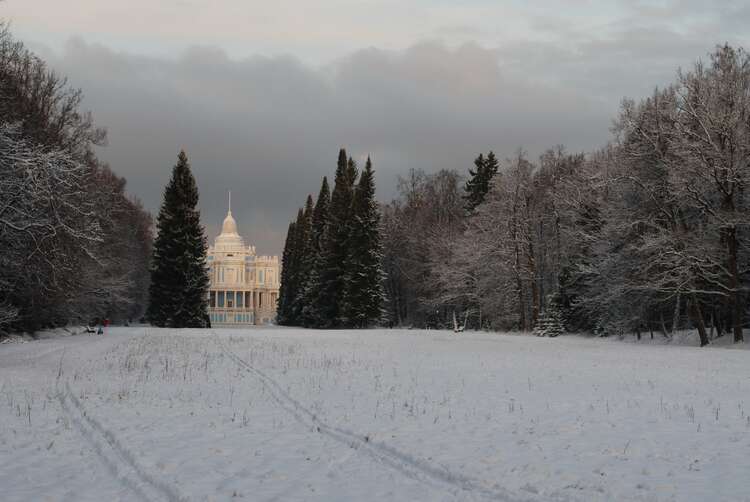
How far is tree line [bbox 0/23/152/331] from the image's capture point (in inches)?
759

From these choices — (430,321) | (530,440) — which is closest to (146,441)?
(530,440)

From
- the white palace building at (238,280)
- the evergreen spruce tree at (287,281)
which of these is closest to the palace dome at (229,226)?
the white palace building at (238,280)

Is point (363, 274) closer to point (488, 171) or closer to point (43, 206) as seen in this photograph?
point (488, 171)

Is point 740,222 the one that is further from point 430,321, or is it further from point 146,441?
point 430,321

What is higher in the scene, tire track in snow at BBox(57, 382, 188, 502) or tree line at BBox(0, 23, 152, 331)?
tree line at BBox(0, 23, 152, 331)

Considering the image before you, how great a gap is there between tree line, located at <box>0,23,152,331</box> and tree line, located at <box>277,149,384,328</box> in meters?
18.3

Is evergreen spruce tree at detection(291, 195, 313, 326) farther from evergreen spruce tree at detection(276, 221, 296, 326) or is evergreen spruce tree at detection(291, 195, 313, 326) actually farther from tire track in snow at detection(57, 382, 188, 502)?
tire track in snow at detection(57, 382, 188, 502)

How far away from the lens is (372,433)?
10.7m

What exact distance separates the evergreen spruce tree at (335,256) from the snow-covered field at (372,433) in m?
41.5

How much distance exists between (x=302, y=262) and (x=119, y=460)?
2699 inches

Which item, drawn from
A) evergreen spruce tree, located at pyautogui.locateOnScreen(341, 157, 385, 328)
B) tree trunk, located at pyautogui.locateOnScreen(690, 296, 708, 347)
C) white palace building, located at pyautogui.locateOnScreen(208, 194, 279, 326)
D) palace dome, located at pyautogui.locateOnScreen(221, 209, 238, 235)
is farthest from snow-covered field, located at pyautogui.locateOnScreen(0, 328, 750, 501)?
palace dome, located at pyautogui.locateOnScreen(221, 209, 238, 235)

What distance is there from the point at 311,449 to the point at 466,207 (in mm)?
54621

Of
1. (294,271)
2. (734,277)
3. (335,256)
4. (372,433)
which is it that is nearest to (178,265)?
(335,256)

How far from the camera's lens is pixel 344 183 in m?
64.0
